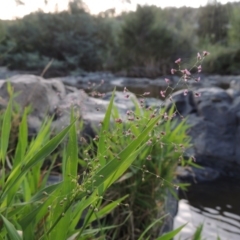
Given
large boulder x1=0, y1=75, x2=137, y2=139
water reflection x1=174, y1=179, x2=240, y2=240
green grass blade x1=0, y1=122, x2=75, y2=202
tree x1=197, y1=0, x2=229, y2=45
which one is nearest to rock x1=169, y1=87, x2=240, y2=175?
water reflection x1=174, y1=179, x2=240, y2=240

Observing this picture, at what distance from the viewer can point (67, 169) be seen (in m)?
1.03

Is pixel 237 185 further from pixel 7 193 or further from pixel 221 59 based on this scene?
pixel 221 59

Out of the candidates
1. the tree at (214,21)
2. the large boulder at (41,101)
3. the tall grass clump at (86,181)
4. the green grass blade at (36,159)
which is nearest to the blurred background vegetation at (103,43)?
the tree at (214,21)

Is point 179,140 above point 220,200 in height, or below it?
above

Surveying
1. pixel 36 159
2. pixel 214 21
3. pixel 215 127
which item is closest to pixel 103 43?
pixel 214 21

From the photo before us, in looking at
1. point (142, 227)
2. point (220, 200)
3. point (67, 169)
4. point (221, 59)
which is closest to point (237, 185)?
point (220, 200)


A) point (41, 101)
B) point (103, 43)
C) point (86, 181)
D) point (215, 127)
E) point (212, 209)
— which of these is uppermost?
point (86, 181)

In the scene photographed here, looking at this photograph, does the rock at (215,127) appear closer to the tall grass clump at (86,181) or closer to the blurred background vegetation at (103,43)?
the tall grass clump at (86,181)

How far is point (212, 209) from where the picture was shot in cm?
438

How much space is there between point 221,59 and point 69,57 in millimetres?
8481

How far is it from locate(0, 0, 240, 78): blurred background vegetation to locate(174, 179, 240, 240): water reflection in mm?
19558

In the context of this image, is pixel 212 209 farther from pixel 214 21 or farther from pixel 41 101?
pixel 214 21

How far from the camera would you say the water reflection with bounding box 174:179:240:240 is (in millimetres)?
3696

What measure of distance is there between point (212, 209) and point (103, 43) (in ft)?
78.2
